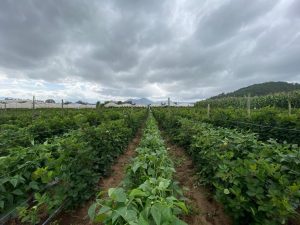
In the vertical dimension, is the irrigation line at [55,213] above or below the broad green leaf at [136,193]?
below

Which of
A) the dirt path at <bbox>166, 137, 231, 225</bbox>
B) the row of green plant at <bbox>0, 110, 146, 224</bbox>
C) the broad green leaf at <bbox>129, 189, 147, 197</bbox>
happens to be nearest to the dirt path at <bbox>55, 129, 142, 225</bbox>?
the row of green plant at <bbox>0, 110, 146, 224</bbox>

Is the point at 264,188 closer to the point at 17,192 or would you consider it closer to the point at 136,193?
the point at 136,193

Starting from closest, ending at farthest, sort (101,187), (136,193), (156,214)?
(156,214), (136,193), (101,187)

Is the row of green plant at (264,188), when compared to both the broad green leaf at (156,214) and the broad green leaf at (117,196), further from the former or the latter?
the broad green leaf at (117,196)

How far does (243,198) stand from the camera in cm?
257

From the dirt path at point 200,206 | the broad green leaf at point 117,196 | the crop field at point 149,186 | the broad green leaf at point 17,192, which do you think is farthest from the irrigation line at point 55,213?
the broad green leaf at point 117,196

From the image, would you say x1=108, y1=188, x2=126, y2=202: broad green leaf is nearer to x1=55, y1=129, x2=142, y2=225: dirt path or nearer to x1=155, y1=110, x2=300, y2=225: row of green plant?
x1=55, y1=129, x2=142, y2=225: dirt path

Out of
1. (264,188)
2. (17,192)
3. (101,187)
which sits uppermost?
(264,188)

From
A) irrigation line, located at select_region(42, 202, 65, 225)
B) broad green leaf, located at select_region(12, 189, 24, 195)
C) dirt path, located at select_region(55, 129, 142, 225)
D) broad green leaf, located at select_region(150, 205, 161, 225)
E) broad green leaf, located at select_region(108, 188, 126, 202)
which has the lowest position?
dirt path, located at select_region(55, 129, 142, 225)

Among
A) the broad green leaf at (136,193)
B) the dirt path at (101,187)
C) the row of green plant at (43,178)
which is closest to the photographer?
the broad green leaf at (136,193)

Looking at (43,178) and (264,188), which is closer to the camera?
(264,188)

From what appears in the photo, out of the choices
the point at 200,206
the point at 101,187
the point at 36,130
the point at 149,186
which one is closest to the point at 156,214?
the point at 149,186

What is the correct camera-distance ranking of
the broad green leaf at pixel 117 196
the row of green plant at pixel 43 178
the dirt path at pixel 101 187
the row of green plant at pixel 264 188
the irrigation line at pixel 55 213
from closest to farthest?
the broad green leaf at pixel 117 196 < the row of green plant at pixel 264 188 < the row of green plant at pixel 43 178 < the irrigation line at pixel 55 213 < the dirt path at pixel 101 187

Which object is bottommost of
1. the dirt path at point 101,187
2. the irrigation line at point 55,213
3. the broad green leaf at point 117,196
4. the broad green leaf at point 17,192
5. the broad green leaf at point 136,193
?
the dirt path at point 101,187
